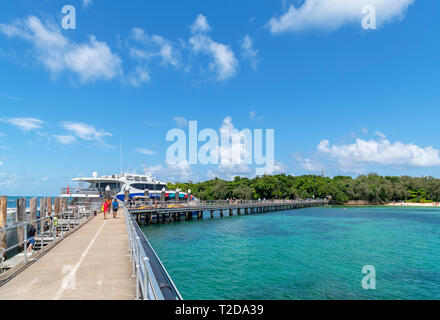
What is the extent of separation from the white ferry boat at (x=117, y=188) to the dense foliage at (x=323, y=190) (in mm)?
62005

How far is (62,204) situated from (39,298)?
77.0ft

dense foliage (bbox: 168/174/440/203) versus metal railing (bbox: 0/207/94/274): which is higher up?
metal railing (bbox: 0/207/94/274)

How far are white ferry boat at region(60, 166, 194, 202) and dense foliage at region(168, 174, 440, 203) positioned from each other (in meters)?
62.0

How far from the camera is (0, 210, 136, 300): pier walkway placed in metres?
6.19

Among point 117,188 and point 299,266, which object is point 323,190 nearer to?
point 117,188

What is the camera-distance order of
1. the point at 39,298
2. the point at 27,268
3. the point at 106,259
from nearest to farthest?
the point at 39,298
the point at 27,268
the point at 106,259

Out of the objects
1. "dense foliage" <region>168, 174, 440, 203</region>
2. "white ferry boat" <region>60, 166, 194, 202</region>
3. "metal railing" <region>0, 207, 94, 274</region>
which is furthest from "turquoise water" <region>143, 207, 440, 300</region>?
"dense foliage" <region>168, 174, 440, 203</region>

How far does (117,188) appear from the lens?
44.7 meters

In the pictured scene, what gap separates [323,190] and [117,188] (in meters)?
95.4

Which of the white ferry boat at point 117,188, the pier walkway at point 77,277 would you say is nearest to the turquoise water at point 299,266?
the pier walkway at point 77,277

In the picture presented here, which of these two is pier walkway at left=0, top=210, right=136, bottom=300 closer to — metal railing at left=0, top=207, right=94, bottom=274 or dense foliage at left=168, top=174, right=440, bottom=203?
metal railing at left=0, top=207, right=94, bottom=274

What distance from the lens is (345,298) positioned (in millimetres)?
12969
